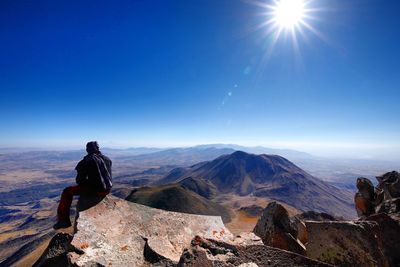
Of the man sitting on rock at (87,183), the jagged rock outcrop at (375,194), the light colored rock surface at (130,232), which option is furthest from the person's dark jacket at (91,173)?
the jagged rock outcrop at (375,194)

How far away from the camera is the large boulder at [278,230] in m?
9.33

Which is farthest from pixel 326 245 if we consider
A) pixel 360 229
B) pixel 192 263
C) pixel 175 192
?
pixel 175 192

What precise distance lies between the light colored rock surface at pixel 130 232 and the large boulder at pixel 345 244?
3129 millimetres

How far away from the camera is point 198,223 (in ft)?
33.2

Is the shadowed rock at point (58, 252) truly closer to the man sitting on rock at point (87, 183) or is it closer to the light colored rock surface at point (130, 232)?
the light colored rock surface at point (130, 232)

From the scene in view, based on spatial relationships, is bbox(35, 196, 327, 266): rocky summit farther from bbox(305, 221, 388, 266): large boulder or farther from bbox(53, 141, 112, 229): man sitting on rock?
bbox(305, 221, 388, 266): large boulder

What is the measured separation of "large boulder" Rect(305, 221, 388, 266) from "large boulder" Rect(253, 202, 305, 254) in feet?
3.29

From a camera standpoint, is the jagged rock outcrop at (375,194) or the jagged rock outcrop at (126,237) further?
the jagged rock outcrop at (375,194)

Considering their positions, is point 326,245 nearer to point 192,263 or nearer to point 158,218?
point 192,263

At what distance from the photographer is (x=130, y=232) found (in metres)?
8.39

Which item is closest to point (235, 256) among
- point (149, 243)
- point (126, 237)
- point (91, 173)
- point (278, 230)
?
point (149, 243)

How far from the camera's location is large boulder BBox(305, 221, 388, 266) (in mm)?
7434

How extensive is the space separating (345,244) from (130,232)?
294 inches

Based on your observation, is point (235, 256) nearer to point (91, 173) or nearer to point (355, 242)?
point (355, 242)
